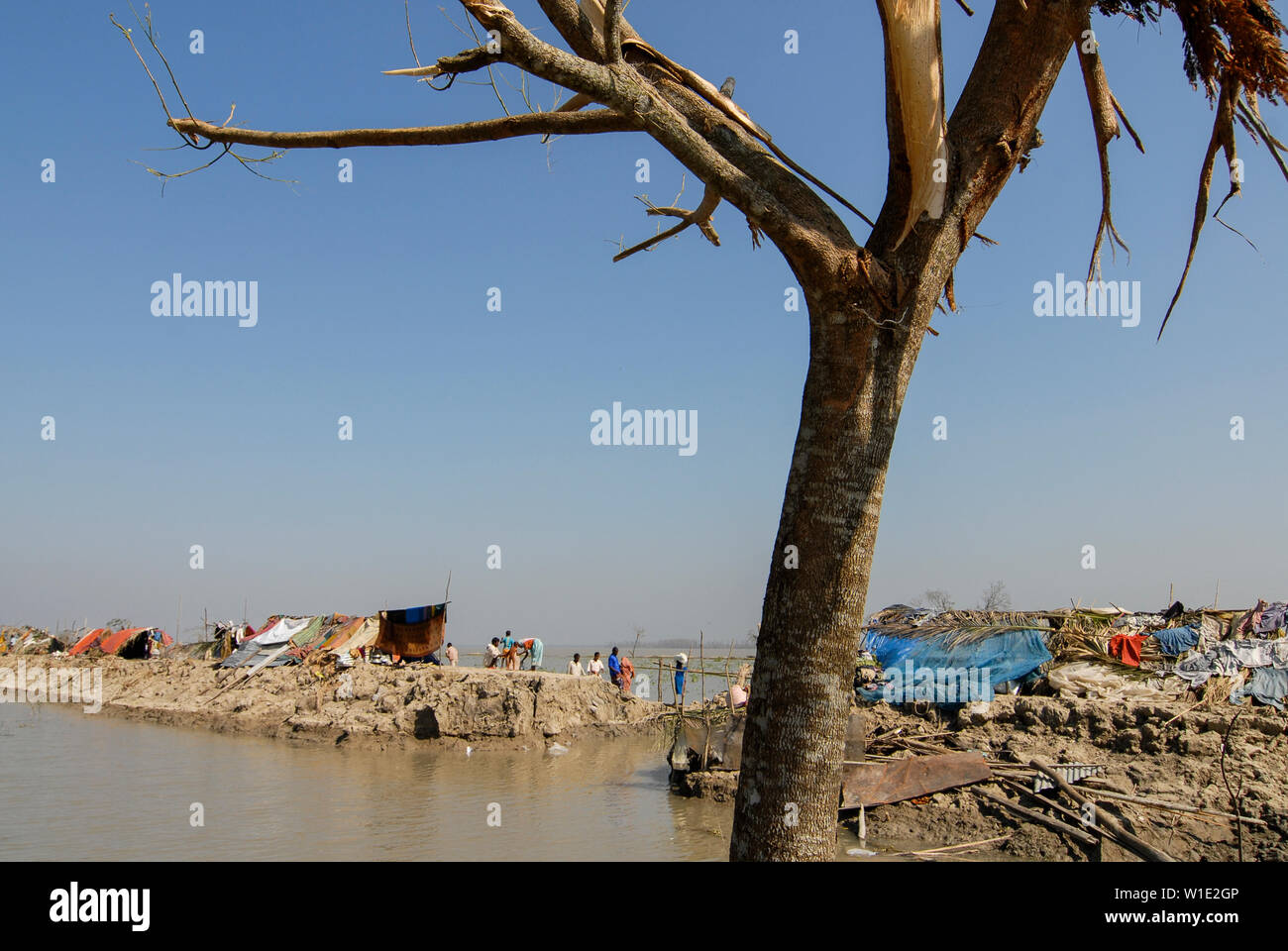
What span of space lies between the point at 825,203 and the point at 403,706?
17.3 meters

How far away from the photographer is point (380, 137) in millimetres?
3061

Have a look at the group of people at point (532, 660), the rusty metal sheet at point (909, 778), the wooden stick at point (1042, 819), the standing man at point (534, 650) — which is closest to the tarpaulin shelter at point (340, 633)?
the group of people at point (532, 660)

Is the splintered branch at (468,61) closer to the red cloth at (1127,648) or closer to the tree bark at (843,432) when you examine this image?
the tree bark at (843,432)

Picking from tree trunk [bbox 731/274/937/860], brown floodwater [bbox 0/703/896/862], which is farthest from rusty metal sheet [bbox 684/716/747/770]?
tree trunk [bbox 731/274/937/860]

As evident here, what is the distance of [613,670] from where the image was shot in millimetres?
21469

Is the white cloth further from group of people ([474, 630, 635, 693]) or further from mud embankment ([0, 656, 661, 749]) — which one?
group of people ([474, 630, 635, 693])

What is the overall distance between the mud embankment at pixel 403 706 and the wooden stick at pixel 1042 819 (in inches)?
399

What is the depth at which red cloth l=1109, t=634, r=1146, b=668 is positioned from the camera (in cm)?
1288

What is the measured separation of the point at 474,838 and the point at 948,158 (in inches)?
372

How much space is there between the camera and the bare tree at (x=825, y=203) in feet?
8.61

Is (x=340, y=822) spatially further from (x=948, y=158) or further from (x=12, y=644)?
(x=12, y=644)

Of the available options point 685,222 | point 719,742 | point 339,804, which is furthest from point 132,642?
point 685,222

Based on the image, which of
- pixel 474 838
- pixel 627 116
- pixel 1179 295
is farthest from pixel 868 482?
pixel 474 838

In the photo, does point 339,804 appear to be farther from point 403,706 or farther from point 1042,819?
point 1042,819
